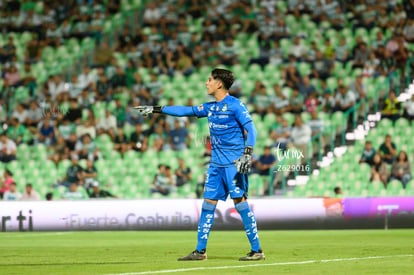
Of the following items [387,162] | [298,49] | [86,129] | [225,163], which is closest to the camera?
[225,163]

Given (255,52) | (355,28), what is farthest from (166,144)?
(355,28)

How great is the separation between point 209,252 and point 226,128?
8.16 ft

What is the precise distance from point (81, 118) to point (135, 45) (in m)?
4.45

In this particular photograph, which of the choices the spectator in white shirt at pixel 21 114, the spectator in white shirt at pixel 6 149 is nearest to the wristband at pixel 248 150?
the spectator in white shirt at pixel 6 149

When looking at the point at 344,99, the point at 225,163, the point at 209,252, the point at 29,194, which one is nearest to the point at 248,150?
the point at 225,163

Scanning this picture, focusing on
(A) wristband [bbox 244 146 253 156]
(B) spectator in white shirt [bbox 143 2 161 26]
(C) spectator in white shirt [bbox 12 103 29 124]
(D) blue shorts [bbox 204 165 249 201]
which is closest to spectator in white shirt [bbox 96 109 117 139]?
(C) spectator in white shirt [bbox 12 103 29 124]

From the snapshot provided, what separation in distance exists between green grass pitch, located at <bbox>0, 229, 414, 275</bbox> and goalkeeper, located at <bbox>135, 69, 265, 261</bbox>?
0.34 m

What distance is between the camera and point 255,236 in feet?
39.1

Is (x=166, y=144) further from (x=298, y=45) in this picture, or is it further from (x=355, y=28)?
(x=355, y=28)

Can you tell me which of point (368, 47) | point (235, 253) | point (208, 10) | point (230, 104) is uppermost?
point (208, 10)

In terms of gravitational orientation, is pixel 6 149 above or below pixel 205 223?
above

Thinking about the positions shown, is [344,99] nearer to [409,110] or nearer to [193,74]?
[409,110]

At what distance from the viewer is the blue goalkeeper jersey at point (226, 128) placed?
11.9m

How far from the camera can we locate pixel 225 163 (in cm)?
1195
